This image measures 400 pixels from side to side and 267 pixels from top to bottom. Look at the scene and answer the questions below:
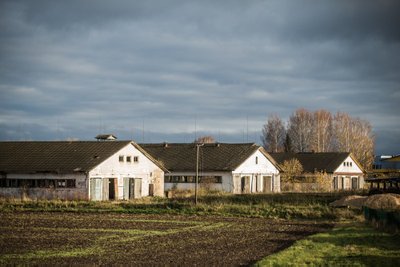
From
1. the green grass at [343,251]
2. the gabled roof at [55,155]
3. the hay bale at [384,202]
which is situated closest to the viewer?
the green grass at [343,251]

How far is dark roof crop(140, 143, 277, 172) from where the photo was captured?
192ft

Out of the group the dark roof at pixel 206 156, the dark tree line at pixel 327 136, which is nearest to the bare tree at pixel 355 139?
the dark tree line at pixel 327 136

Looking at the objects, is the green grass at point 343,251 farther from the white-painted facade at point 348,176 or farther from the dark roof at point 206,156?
the white-painted facade at point 348,176

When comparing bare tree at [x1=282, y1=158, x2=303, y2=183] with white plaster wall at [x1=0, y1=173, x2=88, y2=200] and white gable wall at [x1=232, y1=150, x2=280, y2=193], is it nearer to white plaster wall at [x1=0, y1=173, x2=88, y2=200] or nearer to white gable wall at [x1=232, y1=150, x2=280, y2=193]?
white gable wall at [x1=232, y1=150, x2=280, y2=193]

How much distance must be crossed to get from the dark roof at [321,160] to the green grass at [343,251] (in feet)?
155

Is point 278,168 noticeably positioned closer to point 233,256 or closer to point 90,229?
point 90,229

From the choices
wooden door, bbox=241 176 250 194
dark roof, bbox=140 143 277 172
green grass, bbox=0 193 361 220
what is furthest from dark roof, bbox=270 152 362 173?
green grass, bbox=0 193 361 220

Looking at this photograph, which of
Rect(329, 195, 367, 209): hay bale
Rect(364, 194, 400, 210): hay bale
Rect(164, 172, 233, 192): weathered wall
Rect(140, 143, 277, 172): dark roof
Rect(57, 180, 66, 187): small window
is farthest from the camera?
Rect(140, 143, 277, 172): dark roof

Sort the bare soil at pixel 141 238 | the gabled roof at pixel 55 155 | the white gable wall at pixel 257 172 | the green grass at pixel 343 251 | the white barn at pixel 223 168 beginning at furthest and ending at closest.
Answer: the white gable wall at pixel 257 172
the white barn at pixel 223 168
the gabled roof at pixel 55 155
the bare soil at pixel 141 238
the green grass at pixel 343 251

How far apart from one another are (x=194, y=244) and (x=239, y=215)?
569 inches

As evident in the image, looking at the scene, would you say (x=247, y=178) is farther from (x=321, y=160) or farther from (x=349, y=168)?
(x=349, y=168)

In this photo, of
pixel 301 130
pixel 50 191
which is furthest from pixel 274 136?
pixel 50 191

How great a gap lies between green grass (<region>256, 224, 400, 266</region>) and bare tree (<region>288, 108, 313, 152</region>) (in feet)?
252

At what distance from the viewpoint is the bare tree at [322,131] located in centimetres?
9850
